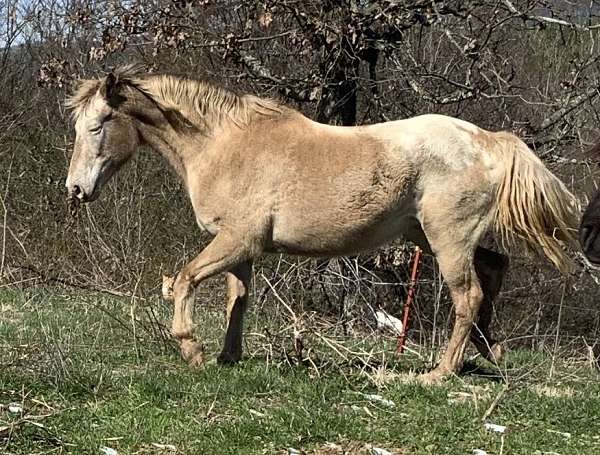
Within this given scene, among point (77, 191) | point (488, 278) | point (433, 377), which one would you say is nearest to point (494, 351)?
point (488, 278)

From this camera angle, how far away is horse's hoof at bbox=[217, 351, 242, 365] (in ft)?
20.6

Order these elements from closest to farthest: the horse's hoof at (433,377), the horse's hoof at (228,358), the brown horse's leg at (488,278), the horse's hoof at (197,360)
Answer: the horse's hoof at (433,377)
the horse's hoof at (197,360)
the horse's hoof at (228,358)
the brown horse's leg at (488,278)

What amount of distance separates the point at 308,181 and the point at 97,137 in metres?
1.56

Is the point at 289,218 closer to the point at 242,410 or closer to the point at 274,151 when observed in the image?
the point at 274,151

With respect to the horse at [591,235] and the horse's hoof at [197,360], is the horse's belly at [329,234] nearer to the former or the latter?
the horse's hoof at [197,360]

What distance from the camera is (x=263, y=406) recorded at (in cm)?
504

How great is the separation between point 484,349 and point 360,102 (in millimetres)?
5835

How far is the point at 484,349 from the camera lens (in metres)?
6.85

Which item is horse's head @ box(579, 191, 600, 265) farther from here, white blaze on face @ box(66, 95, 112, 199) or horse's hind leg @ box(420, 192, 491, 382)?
white blaze on face @ box(66, 95, 112, 199)

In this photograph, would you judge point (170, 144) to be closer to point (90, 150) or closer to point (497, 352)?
point (90, 150)

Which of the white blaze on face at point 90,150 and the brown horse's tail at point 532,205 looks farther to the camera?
the white blaze on face at point 90,150

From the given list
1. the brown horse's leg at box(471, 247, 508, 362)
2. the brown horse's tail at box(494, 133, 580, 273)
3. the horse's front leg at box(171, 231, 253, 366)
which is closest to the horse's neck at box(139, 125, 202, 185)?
the horse's front leg at box(171, 231, 253, 366)

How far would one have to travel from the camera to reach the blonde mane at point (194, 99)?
663 cm

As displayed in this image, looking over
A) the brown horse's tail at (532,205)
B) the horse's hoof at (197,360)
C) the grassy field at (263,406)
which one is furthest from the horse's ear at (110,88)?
the brown horse's tail at (532,205)
